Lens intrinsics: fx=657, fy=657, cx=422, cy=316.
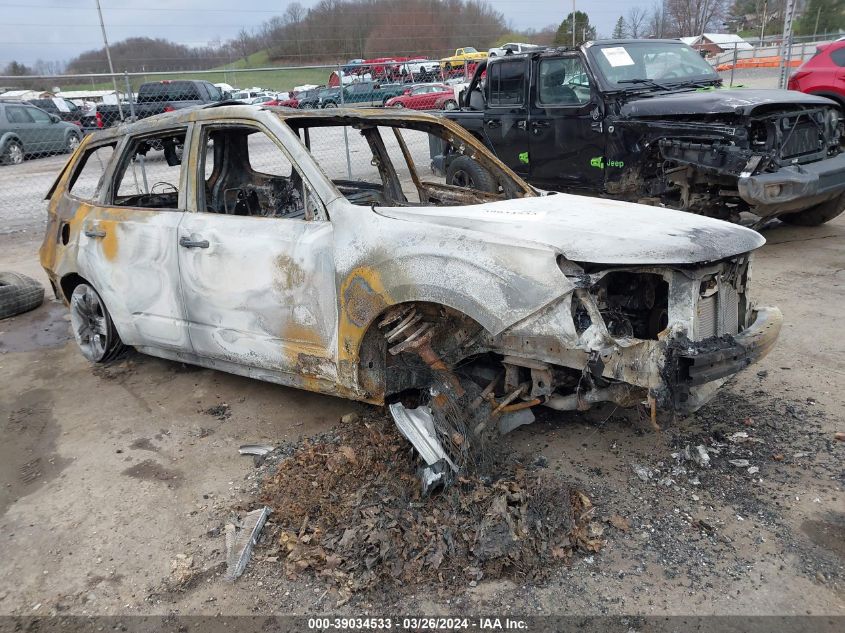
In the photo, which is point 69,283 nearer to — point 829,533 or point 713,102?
point 829,533

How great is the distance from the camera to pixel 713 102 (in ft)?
20.1

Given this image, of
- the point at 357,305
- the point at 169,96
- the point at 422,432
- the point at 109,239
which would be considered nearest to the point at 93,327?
the point at 109,239

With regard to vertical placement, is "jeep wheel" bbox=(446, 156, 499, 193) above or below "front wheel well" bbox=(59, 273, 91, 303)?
above

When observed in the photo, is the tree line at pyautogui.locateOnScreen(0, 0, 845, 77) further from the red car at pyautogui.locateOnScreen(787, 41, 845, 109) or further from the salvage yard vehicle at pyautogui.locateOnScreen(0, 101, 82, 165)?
the red car at pyautogui.locateOnScreen(787, 41, 845, 109)

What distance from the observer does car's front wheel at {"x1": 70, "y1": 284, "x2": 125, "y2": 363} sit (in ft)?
15.4

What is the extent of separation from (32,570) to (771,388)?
3963 millimetres

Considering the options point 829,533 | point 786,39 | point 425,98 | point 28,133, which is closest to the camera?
point 829,533

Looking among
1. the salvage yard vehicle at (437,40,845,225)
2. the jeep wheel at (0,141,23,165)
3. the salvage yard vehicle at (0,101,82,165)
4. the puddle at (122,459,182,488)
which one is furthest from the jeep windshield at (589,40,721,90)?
the jeep wheel at (0,141,23,165)

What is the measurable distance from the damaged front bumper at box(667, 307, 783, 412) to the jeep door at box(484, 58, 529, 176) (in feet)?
18.3

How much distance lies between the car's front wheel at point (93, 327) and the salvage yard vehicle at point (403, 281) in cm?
2

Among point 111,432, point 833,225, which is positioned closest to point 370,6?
point 833,225

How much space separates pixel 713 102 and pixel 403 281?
4.55 metres

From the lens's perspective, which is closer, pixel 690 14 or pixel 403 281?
pixel 403 281

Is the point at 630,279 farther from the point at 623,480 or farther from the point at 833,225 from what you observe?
the point at 833,225
